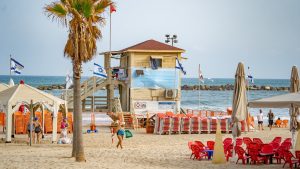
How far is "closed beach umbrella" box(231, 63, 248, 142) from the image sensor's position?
20.3 metres

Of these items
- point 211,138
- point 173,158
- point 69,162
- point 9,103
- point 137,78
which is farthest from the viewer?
point 137,78

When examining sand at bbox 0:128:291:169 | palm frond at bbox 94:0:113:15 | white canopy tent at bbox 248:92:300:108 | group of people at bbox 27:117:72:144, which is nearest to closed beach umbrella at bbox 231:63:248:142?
white canopy tent at bbox 248:92:300:108

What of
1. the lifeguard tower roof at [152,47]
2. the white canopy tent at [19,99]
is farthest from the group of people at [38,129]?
the lifeguard tower roof at [152,47]

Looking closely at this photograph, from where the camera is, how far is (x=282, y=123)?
144 ft

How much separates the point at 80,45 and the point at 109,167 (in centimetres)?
471

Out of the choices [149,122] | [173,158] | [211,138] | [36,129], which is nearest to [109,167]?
[173,158]

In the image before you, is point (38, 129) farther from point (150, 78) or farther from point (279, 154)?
point (150, 78)

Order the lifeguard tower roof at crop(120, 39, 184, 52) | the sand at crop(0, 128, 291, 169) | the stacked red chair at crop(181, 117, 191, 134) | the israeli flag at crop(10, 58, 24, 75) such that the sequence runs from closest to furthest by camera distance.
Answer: the sand at crop(0, 128, 291, 169) < the stacked red chair at crop(181, 117, 191, 134) < the israeli flag at crop(10, 58, 24, 75) < the lifeguard tower roof at crop(120, 39, 184, 52)

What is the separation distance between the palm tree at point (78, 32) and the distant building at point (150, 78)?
21067mm

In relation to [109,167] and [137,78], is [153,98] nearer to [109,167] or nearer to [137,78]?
[137,78]

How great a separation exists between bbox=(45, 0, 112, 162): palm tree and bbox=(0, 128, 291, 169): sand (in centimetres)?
115

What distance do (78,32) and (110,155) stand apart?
4.84m

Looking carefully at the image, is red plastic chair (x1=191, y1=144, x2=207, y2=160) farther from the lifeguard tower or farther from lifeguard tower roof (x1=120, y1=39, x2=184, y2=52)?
lifeguard tower roof (x1=120, y1=39, x2=184, y2=52)

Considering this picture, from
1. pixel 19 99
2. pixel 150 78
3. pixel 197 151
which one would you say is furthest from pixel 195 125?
pixel 197 151
